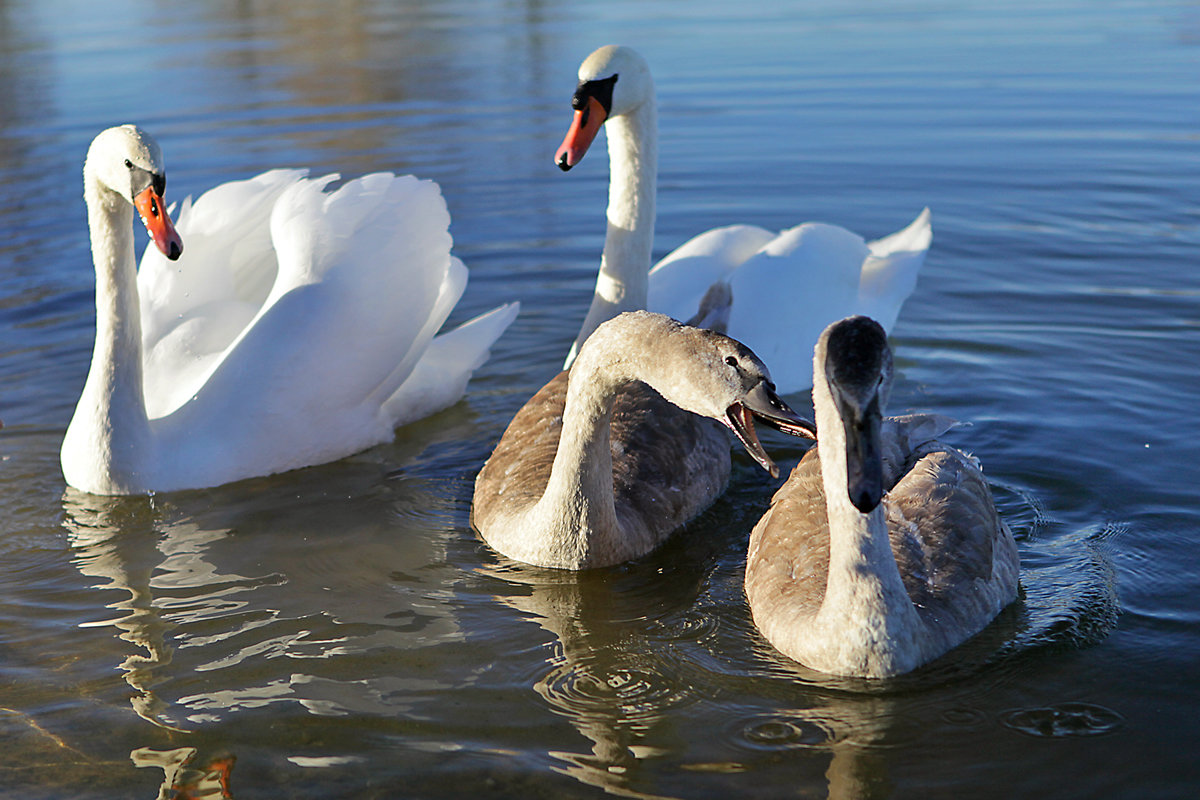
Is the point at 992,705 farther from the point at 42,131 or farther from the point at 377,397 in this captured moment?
the point at 42,131

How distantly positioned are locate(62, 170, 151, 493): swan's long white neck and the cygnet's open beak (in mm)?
3580

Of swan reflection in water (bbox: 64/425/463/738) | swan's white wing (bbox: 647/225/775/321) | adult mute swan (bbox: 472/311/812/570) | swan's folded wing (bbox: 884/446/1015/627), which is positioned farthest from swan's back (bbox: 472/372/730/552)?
swan's white wing (bbox: 647/225/775/321)

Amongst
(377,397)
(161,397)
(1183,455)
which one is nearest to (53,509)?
(161,397)

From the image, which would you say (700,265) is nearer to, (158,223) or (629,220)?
(629,220)

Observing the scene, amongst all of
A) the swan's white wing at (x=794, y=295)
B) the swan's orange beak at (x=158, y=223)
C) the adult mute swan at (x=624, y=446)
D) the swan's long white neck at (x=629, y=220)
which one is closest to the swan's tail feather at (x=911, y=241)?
the swan's white wing at (x=794, y=295)

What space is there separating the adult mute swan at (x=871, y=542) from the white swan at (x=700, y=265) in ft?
6.30

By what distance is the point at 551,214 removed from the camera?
1204 centimetres

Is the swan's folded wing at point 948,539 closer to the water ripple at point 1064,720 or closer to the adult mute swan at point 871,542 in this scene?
the adult mute swan at point 871,542

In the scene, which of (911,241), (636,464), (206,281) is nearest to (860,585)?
(636,464)

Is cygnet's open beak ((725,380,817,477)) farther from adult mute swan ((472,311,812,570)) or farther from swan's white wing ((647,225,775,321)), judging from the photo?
swan's white wing ((647,225,775,321))

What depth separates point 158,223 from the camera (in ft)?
21.5

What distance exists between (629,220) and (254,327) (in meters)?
2.14

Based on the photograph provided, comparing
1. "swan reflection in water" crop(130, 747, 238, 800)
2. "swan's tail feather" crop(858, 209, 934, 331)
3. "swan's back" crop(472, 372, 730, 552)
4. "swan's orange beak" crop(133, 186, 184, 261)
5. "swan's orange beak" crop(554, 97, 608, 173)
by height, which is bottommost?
"swan reflection in water" crop(130, 747, 238, 800)

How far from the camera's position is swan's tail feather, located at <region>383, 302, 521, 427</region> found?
316 inches
